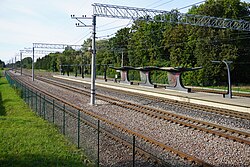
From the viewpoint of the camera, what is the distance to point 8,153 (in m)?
10.9

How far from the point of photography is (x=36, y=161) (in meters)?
10.0

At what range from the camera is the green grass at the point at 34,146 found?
1006 centimetres

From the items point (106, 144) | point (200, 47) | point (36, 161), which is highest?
point (200, 47)

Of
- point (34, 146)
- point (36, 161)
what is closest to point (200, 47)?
point (34, 146)

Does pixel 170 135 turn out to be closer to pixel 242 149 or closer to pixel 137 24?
pixel 242 149

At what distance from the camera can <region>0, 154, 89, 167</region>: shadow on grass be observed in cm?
974

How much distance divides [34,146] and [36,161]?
185 centimetres

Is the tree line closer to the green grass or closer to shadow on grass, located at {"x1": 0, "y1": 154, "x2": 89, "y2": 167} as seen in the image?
the green grass

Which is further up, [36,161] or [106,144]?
[106,144]

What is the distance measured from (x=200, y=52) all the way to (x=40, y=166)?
47182 mm

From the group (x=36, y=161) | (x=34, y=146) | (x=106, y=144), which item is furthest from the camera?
(x=106, y=144)

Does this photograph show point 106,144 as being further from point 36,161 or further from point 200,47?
point 200,47

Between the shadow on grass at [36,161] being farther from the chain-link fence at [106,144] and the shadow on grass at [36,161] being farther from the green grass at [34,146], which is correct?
the chain-link fence at [106,144]

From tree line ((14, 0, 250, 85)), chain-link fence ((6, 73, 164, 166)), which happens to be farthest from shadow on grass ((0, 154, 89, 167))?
tree line ((14, 0, 250, 85))
